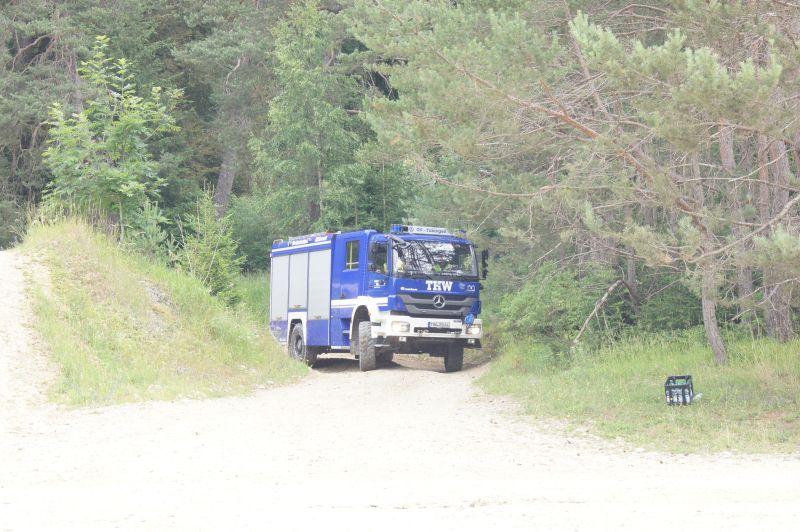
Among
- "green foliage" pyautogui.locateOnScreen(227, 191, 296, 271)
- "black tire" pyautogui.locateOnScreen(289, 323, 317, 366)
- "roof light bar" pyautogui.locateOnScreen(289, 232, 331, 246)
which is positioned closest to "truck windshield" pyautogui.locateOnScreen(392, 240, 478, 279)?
"roof light bar" pyautogui.locateOnScreen(289, 232, 331, 246)

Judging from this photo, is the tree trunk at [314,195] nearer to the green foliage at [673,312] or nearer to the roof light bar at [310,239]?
the roof light bar at [310,239]

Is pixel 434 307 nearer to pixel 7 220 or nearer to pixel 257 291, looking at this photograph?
pixel 257 291

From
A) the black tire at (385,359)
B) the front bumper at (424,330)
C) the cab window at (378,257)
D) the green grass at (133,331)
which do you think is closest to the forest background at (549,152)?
the front bumper at (424,330)

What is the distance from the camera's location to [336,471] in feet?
32.2

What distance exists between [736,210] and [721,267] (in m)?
2.00

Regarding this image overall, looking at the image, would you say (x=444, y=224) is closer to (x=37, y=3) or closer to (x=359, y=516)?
(x=359, y=516)

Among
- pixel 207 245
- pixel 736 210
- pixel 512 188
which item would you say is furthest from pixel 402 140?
pixel 207 245

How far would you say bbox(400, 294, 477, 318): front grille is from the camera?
20.2 meters

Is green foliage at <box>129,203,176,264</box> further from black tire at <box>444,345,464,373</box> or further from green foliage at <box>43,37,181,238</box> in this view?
black tire at <box>444,345,464,373</box>

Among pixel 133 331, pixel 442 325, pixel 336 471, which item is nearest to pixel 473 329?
pixel 442 325

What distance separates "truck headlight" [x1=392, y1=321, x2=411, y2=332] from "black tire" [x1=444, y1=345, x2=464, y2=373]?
173cm

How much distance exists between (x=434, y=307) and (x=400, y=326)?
876mm

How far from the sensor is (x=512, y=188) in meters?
16.9

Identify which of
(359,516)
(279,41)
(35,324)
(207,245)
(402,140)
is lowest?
(359,516)
